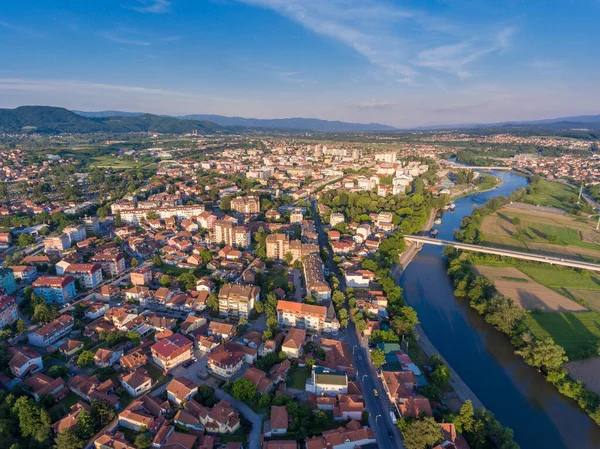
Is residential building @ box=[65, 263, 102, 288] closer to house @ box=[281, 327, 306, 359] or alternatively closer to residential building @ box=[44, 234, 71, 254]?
residential building @ box=[44, 234, 71, 254]

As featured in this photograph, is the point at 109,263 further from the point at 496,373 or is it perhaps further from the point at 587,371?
the point at 587,371

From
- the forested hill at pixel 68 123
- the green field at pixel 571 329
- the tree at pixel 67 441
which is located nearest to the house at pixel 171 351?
the tree at pixel 67 441

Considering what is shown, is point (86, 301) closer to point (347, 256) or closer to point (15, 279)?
point (15, 279)

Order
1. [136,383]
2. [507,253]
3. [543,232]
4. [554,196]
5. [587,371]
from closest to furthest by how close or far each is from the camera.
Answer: [136,383] → [587,371] → [507,253] → [543,232] → [554,196]

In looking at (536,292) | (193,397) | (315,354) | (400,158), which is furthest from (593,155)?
(193,397)

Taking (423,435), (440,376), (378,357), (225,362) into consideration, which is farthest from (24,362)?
(440,376)

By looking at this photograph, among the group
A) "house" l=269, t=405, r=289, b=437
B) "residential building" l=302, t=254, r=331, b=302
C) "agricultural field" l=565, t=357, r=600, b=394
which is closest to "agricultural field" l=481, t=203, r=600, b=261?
"agricultural field" l=565, t=357, r=600, b=394
